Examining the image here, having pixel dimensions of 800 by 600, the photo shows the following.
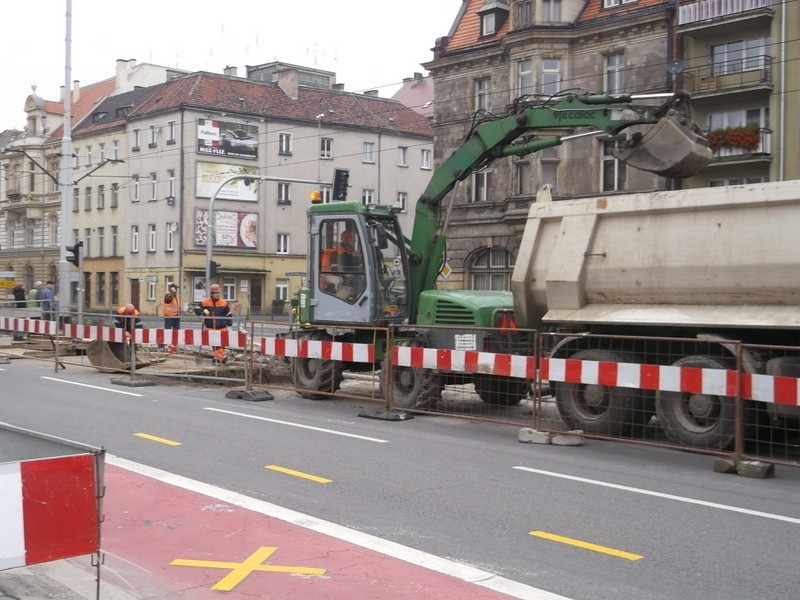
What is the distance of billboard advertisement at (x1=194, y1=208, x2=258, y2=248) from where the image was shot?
58.3m

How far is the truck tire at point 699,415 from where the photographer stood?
10.5 m

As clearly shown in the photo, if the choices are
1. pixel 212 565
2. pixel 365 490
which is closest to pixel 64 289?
pixel 365 490

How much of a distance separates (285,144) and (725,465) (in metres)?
53.8

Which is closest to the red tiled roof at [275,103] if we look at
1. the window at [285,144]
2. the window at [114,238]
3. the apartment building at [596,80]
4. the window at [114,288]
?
the window at [285,144]

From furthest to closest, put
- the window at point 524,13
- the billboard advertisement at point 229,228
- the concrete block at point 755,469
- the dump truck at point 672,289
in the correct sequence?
the billboard advertisement at point 229,228 < the window at point 524,13 < the dump truck at point 672,289 < the concrete block at point 755,469

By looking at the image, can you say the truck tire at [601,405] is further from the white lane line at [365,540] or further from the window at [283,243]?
the window at [283,243]

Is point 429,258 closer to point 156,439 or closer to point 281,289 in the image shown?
point 156,439

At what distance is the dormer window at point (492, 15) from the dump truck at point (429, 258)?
2562cm

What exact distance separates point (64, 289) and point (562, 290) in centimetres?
2150

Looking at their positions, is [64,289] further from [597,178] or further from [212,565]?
[212,565]

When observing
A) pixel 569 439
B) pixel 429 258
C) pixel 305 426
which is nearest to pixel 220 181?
pixel 429 258

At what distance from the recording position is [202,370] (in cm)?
1906

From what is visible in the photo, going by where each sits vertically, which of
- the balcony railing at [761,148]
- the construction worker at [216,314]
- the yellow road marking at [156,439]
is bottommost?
the yellow road marking at [156,439]

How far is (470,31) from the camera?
40.9 metres
